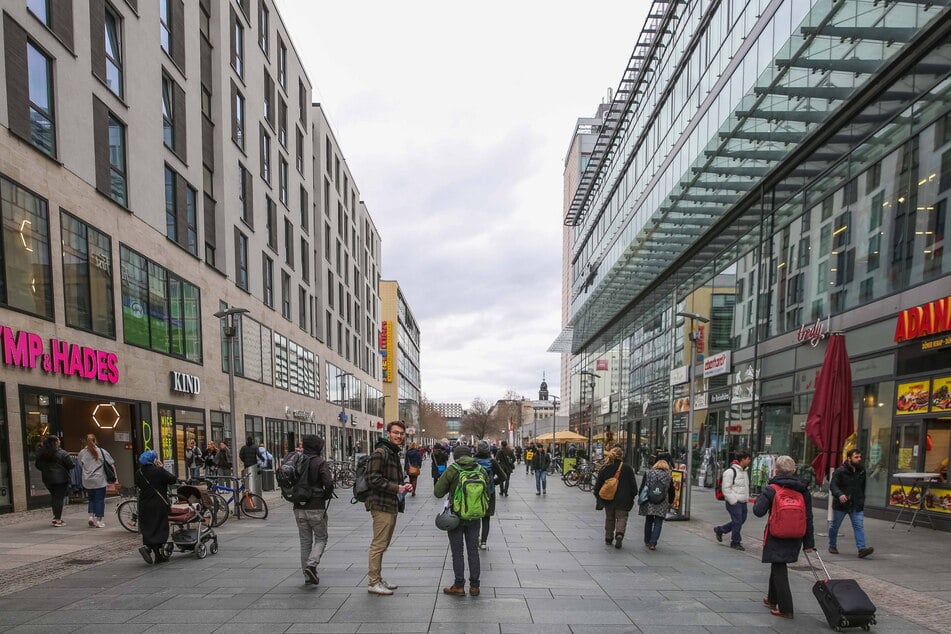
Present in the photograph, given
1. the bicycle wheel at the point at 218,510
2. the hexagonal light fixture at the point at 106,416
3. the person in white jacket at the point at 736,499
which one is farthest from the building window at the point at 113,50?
the person in white jacket at the point at 736,499

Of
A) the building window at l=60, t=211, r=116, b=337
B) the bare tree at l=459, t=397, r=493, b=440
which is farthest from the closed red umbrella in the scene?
the bare tree at l=459, t=397, r=493, b=440

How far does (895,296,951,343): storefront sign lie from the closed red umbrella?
319 cm

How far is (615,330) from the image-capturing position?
143 feet

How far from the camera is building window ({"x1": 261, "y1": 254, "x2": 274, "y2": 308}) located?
100 ft

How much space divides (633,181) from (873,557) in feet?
94.1

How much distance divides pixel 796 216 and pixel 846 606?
52.6 ft

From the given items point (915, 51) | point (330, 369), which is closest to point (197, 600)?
point (915, 51)

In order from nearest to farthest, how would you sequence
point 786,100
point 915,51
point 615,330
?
point 915,51
point 786,100
point 615,330

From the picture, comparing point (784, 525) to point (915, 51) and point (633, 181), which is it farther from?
point (633, 181)

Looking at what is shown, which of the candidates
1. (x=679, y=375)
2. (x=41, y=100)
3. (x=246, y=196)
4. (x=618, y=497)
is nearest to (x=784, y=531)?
(x=618, y=497)

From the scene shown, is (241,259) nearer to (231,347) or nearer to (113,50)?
(113,50)

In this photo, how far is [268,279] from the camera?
102 ft

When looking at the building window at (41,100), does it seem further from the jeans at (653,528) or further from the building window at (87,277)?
the jeans at (653,528)

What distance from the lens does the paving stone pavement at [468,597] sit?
589 cm
